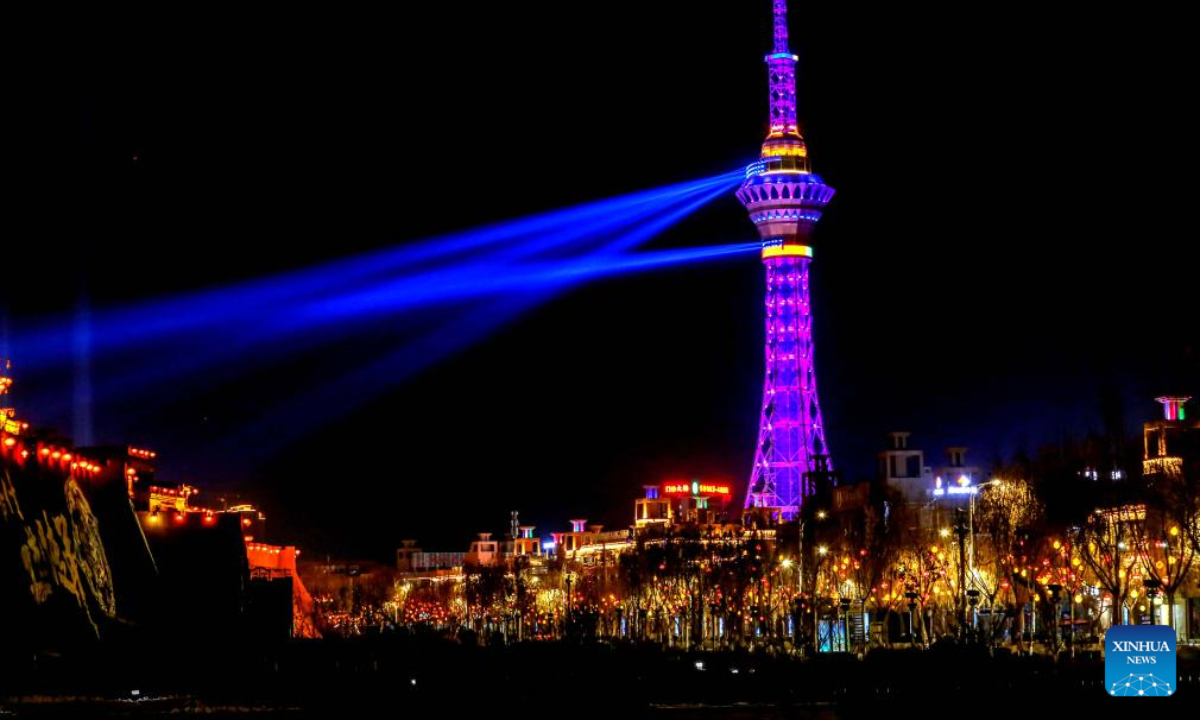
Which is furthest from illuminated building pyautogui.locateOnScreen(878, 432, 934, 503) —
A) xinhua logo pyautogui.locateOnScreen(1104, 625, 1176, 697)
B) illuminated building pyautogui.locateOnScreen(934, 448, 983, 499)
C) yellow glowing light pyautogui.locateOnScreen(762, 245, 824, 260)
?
xinhua logo pyautogui.locateOnScreen(1104, 625, 1176, 697)

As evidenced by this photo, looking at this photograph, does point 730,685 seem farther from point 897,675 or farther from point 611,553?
point 611,553

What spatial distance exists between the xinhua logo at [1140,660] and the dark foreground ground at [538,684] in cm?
325

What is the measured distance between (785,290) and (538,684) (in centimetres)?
11419

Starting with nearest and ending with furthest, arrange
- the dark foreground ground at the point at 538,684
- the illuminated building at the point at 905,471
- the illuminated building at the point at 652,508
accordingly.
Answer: the dark foreground ground at the point at 538,684 < the illuminated building at the point at 905,471 < the illuminated building at the point at 652,508

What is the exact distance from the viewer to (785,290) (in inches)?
6255

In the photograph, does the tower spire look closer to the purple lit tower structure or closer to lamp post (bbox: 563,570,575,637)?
the purple lit tower structure

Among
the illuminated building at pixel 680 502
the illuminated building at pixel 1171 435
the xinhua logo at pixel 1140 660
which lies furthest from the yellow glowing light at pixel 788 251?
the xinhua logo at pixel 1140 660

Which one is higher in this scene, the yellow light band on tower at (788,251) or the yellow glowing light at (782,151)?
the yellow glowing light at (782,151)

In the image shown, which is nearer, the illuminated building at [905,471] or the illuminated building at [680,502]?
the illuminated building at [905,471]

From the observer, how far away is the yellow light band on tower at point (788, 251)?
525 ft

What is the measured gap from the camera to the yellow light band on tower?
525 ft

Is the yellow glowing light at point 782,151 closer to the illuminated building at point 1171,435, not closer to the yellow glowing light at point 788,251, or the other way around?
the yellow glowing light at point 788,251

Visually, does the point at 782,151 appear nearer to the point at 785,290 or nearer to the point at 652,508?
the point at 785,290

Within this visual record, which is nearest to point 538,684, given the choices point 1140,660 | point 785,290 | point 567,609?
point 1140,660
